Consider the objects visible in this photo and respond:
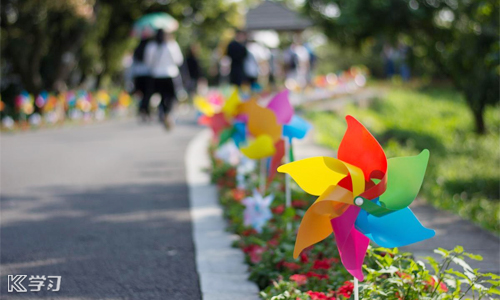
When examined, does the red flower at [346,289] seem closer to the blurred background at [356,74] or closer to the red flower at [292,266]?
the red flower at [292,266]

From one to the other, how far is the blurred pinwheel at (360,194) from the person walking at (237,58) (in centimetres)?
1187

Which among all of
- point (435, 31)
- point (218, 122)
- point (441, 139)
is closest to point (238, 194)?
point (218, 122)

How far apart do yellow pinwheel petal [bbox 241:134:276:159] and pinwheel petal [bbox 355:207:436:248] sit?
2.20 meters

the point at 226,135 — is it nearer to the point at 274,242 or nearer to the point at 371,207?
the point at 274,242

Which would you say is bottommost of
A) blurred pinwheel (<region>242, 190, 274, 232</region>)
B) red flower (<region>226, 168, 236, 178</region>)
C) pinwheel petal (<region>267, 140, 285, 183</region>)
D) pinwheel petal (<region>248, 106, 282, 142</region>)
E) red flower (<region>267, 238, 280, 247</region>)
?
red flower (<region>226, 168, 236, 178</region>)

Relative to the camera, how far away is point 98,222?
247 inches

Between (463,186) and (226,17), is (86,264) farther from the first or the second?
(226,17)

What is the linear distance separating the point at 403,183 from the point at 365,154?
21 cm

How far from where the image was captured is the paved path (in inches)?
184

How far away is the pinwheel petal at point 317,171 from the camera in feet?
11.3

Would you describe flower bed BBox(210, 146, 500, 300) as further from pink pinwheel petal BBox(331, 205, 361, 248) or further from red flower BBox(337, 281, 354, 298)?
pink pinwheel petal BBox(331, 205, 361, 248)

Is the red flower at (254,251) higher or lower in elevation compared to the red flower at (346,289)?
lower

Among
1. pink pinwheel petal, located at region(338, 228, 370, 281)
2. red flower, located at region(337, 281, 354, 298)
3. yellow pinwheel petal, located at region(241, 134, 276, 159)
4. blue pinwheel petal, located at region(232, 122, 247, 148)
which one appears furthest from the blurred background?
pink pinwheel petal, located at region(338, 228, 370, 281)

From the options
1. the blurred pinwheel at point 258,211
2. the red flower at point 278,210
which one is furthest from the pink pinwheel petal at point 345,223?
the red flower at point 278,210
